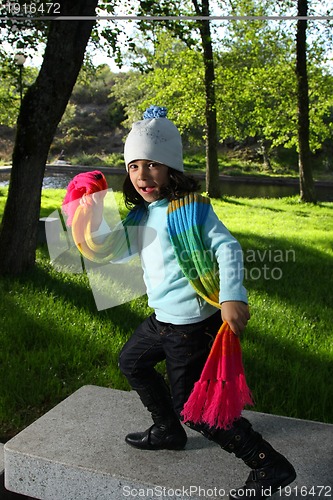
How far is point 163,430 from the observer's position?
2.55m

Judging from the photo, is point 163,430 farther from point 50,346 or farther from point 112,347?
point 50,346

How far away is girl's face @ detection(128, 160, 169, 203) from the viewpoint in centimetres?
222

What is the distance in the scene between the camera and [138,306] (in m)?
5.03

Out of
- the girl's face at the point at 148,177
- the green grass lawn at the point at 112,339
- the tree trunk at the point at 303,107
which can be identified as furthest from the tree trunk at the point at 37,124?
the tree trunk at the point at 303,107

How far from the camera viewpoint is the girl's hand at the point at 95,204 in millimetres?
2277

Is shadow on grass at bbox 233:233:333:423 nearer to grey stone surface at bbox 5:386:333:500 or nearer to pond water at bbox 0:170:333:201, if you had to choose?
grey stone surface at bbox 5:386:333:500

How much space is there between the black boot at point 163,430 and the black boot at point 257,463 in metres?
0.42

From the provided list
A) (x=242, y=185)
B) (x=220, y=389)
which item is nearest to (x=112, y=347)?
(x=220, y=389)

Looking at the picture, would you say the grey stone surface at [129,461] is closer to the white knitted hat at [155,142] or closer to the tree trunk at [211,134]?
the white knitted hat at [155,142]

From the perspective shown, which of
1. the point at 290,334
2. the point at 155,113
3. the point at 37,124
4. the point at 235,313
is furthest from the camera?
the point at 37,124

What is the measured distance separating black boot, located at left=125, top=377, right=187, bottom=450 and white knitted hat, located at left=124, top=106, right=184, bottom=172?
1000 mm

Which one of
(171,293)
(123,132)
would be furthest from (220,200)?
(123,132)

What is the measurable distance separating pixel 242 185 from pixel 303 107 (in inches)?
434

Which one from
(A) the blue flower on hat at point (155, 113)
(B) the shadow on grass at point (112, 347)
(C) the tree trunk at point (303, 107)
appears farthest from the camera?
(C) the tree trunk at point (303, 107)
